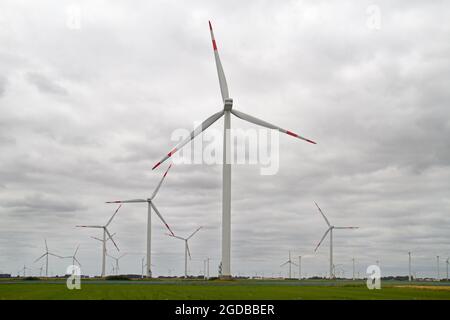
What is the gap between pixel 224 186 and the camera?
126938 millimetres

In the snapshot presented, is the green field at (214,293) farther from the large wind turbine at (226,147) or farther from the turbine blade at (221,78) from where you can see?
the turbine blade at (221,78)

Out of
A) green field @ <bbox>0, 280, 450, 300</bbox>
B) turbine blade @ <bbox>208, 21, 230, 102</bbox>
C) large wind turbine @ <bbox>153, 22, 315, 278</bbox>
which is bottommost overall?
green field @ <bbox>0, 280, 450, 300</bbox>

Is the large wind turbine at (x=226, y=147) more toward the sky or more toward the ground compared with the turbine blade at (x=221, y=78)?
more toward the ground

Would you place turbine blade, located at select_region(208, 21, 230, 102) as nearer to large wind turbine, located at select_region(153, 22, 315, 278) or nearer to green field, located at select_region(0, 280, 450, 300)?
large wind turbine, located at select_region(153, 22, 315, 278)

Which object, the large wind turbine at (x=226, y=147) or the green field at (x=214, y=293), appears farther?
the large wind turbine at (x=226, y=147)

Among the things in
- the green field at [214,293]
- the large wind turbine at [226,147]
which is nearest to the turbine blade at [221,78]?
the large wind turbine at [226,147]

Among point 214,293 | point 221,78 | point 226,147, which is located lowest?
point 214,293

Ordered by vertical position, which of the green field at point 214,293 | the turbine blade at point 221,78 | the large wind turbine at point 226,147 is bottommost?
the green field at point 214,293

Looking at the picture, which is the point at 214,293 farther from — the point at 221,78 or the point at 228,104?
the point at 221,78

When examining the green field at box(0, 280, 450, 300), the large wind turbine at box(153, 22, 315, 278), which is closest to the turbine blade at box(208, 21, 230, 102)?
the large wind turbine at box(153, 22, 315, 278)

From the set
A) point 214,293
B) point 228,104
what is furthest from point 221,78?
point 214,293

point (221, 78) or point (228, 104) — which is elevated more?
point (221, 78)

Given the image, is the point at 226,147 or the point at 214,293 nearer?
the point at 214,293
